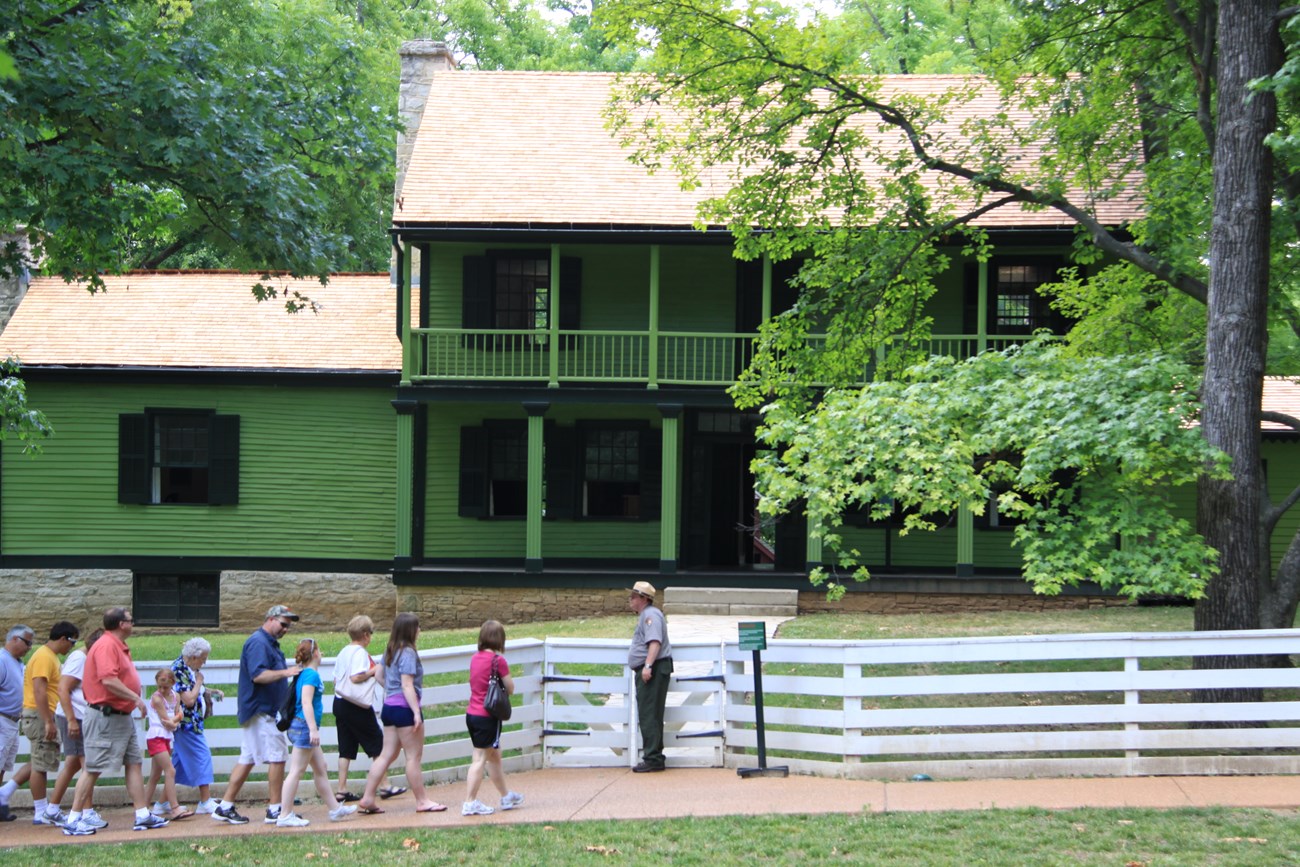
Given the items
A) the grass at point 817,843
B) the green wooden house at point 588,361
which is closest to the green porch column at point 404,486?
the green wooden house at point 588,361

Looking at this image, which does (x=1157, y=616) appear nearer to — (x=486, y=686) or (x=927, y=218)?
(x=927, y=218)

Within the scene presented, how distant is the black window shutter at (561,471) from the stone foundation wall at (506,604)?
6.05ft

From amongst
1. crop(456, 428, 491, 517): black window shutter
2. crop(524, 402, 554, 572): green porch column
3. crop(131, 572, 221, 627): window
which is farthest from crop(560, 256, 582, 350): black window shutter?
crop(131, 572, 221, 627): window

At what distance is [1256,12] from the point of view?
1218cm

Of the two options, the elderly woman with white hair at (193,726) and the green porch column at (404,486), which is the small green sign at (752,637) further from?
the green porch column at (404,486)

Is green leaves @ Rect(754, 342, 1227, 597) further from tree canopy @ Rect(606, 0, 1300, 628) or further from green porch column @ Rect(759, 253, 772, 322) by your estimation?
green porch column @ Rect(759, 253, 772, 322)

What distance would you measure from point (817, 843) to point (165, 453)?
16649 millimetres

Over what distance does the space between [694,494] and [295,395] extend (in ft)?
22.4

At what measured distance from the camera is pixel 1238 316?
1211 centimetres

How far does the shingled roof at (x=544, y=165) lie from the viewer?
20.8 m

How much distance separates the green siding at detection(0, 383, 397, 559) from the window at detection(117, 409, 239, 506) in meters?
0.15

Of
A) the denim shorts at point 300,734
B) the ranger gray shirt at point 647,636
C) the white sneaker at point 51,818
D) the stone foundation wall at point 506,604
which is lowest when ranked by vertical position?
the white sneaker at point 51,818

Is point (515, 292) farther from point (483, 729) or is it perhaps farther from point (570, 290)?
point (483, 729)

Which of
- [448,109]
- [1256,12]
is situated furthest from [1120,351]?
[448,109]
